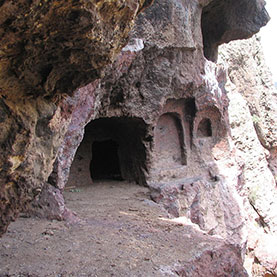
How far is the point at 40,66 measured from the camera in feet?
5.50

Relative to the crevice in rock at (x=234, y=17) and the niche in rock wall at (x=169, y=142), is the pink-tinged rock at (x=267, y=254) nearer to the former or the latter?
the niche in rock wall at (x=169, y=142)

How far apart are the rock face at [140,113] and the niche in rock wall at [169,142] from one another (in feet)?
0.08

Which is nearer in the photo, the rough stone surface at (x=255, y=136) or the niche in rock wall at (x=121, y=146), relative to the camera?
the niche in rock wall at (x=121, y=146)

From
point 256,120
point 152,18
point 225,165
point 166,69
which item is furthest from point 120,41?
point 256,120

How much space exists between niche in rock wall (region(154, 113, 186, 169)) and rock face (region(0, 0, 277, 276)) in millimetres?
23

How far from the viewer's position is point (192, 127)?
667 cm

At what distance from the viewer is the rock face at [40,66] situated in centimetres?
140

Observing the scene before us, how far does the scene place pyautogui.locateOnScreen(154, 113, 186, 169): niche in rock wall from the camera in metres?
6.16

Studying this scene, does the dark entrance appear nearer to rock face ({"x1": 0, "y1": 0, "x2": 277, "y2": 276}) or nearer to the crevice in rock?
rock face ({"x1": 0, "y1": 0, "x2": 277, "y2": 276})

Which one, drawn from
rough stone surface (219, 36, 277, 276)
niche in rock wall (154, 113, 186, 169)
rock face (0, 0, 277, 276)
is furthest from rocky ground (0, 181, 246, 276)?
rough stone surface (219, 36, 277, 276)

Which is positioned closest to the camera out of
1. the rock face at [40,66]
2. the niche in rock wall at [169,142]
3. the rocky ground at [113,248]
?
the rock face at [40,66]

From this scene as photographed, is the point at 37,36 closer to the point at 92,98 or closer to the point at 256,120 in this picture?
the point at 92,98

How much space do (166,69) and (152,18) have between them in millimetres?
895

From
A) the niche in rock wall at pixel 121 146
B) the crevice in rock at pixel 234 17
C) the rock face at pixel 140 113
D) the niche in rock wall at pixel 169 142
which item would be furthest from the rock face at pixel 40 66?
the crevice in rock at pixel 234 17
